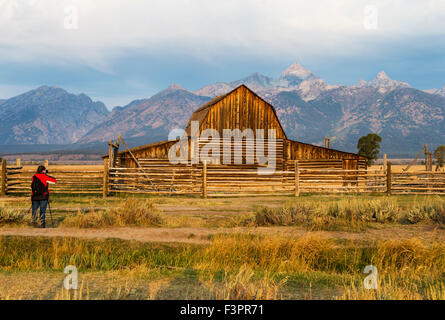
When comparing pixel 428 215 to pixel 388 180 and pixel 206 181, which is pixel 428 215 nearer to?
pixel 388 180

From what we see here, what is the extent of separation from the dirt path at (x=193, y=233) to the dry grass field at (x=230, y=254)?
0.02 meters

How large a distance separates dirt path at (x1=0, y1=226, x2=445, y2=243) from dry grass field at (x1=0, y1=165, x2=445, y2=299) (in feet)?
0.08

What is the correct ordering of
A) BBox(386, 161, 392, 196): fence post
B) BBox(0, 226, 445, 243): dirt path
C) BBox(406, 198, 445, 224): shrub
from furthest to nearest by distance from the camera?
BBox(386, 161, 392, 196): fence post < BBox(406, 198, 445, 224): shrub < BBox(0, 226, 445, 243): dirt path

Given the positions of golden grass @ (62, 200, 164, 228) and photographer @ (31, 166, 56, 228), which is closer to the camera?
golden grass @ (62, 200, 164, 228)

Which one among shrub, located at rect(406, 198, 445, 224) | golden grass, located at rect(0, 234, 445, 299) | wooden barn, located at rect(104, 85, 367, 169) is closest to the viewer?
golden grass, located at rect(0, 234, 445, 299)

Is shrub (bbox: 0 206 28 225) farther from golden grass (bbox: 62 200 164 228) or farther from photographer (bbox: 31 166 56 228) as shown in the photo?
golden grass (bbox: 62 200 164 228)

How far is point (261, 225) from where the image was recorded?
11039mm

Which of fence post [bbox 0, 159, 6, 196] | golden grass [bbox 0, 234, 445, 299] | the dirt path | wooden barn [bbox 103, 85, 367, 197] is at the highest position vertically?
wooden barn [bbox 103, 85, 367, 197]

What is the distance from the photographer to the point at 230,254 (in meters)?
7.67

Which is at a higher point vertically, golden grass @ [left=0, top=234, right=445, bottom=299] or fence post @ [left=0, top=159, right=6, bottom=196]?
fence post @ [left=0, top=159, right=6, bottom=196]

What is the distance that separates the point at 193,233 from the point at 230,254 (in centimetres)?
195

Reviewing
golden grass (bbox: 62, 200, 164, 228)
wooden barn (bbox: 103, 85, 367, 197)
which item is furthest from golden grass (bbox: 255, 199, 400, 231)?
wooden barn (bbox: 103, 85, 367, 197)

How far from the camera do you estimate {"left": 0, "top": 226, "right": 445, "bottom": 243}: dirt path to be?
352 inches
